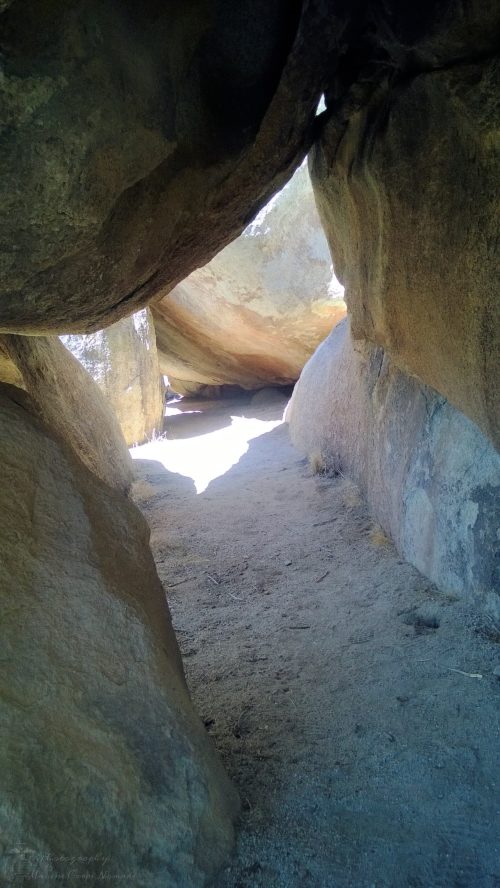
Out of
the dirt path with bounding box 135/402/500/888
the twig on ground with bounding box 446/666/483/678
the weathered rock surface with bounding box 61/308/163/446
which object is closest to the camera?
the dirt path with bounding box 135/402/500/888

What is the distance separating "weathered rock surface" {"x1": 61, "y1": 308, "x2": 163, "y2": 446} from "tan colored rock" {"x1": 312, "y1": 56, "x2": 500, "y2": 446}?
14.5 feet

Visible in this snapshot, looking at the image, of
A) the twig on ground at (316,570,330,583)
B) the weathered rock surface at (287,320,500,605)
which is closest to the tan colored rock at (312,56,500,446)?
the weathered rock surface at (287,320,500,605)

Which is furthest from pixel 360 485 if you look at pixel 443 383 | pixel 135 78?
pixel 135 78

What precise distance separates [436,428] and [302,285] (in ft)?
17.4

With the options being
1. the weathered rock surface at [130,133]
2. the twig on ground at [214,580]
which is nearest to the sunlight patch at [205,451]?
the twig on ground at [214,580]

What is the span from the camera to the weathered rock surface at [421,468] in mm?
2297

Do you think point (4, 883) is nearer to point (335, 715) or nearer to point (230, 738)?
point (230, 738)

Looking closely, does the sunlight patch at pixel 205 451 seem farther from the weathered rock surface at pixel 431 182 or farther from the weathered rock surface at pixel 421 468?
the weathered rock surface at pixel 431 182

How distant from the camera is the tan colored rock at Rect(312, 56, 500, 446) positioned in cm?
175

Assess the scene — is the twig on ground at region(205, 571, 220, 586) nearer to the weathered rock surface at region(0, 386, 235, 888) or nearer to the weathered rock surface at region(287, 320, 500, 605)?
the weathered rock surface at region(287, 320, 500, 605)

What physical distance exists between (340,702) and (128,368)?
5.62 metres

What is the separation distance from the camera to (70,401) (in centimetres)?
392

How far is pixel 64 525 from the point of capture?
1.59 meters

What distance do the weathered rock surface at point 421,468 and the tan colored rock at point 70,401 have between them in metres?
1.47
